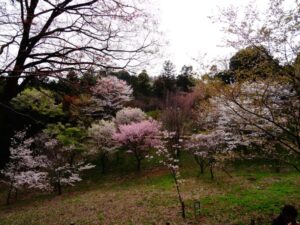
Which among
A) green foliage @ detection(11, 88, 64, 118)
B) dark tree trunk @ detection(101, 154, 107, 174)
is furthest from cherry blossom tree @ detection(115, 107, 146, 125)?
green foliage @ detection(11, 88, 64, 118)

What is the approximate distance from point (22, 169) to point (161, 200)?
11.8m

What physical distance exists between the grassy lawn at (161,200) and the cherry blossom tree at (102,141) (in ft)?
10.1

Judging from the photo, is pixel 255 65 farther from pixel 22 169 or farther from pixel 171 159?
pixel 22 169

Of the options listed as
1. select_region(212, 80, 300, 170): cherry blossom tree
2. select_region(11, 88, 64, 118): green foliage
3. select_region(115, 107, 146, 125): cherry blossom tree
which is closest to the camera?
select_region(11, 88, 64, 118): green foliage

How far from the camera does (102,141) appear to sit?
2694 centimetres

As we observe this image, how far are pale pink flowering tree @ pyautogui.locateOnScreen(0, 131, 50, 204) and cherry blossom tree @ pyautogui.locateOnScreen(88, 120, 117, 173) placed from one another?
5.11 m

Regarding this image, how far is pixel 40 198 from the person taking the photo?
2097cm

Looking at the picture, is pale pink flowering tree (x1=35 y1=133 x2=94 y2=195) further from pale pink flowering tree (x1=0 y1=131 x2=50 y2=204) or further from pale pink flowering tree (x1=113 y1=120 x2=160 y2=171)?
pale pink flowering tree (x1=113 y1=120 x2=160 y2=171)

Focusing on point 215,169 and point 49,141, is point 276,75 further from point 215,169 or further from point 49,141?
point 49,141

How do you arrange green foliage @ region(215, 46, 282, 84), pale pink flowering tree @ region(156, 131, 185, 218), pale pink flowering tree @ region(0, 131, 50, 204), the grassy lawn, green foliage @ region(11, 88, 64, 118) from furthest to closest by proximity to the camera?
1. pale pink flowering tree @ region(0, 131, 50, 204)
2. pale pink flowering tree @ region(156, 131, 185, 218)
3. the grassy lawn
4. green foliage @ region(215, 46, 282, 84)
5. green foliage @ region(11, 88, 64, 118)

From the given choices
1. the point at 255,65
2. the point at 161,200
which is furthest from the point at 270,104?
the point at 161,200

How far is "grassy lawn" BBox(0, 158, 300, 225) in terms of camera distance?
41.8ft

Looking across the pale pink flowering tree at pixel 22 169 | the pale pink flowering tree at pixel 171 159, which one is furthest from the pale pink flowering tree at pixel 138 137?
the pale pink flowering tree at pixel 22 169

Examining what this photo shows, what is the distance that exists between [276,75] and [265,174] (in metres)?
14.1
